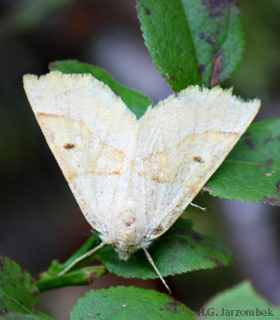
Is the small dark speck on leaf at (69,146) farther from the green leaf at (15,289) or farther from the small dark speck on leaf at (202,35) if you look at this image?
the small dark speck on leaf at (202,35)

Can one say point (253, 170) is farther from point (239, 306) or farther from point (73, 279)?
point (73, 279)

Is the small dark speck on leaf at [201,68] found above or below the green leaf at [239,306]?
above

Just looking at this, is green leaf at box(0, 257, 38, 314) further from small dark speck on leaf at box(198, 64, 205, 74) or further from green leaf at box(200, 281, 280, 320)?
small dark speck on leaf at box(198, 64, 205, 74)

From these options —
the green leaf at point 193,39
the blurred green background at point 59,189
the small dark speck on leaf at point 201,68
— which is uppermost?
the green leaf at point 193,39

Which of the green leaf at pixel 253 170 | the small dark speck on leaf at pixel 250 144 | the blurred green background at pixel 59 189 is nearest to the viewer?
the green leaf at pixel 253 170

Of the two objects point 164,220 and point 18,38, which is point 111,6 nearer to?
point 18,38

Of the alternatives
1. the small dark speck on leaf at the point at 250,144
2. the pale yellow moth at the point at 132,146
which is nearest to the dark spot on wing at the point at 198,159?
the pale yellow moth at the point at 132,146
